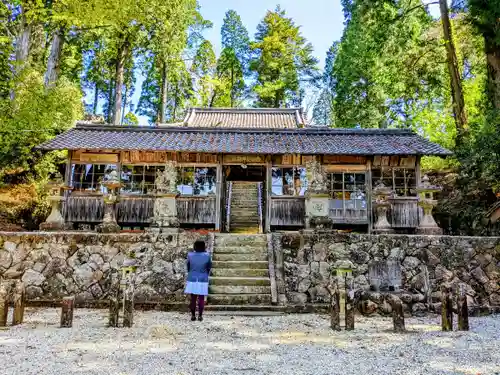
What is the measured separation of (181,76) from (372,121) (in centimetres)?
1390

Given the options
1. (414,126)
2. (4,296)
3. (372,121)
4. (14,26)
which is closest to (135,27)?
(14,26)

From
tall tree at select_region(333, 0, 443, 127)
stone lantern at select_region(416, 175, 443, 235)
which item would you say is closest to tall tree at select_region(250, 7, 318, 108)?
tall tree at select_region(333, 0, 443, 127)

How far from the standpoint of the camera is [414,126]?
20328mm

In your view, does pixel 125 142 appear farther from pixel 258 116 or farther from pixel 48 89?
pixel 258 116

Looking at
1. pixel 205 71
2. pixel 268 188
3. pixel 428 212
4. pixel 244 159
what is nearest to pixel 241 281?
pixel 268 188

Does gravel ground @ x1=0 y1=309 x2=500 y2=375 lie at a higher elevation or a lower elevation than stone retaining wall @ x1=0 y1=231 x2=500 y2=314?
lower

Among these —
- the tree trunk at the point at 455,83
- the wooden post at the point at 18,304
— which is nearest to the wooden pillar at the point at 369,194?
the tree trunk at the point at 455,83

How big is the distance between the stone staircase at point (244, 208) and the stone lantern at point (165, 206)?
573cm

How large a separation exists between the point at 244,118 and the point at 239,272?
16.4m

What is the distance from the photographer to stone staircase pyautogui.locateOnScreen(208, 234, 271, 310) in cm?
783

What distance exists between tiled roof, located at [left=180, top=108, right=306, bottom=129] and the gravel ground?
1665 cm

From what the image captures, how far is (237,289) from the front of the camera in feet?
26.5

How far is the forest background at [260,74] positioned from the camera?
1252 centimetres

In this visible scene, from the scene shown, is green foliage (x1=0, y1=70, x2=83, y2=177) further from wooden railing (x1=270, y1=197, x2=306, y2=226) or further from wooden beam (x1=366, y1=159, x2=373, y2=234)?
wooden beam (x1=366, y1=159, x2=373, y2=234)
